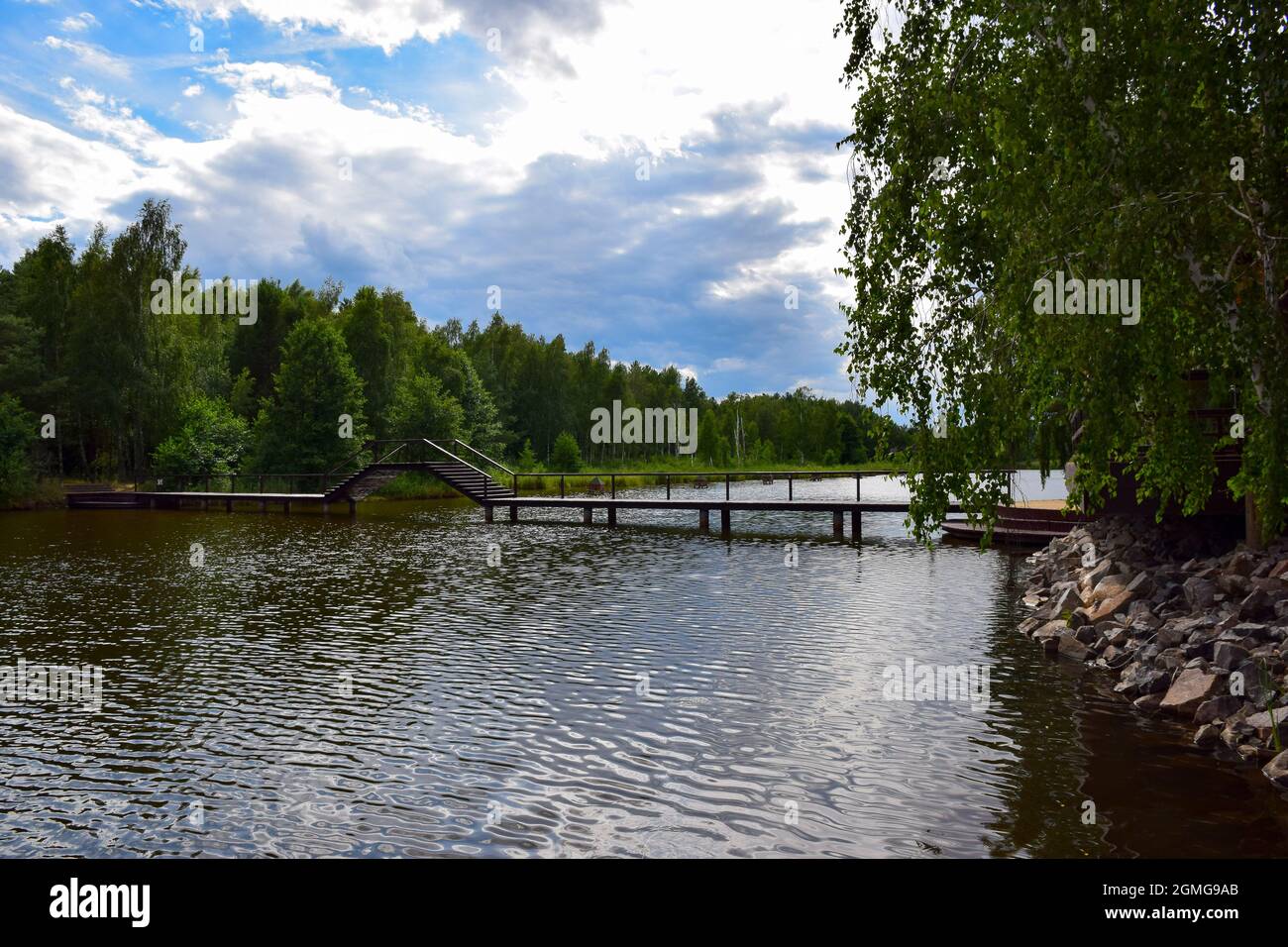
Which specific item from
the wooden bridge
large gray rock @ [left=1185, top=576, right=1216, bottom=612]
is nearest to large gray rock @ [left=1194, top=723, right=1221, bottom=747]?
large gray rock @ [left=1185, top=576, right=1216, bottom=612]

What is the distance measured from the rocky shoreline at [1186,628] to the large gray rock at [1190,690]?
11mm

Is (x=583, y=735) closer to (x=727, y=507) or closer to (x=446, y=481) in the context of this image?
(x=727, y=507)

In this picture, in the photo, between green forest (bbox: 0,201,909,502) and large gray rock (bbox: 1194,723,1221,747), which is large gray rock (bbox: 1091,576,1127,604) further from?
green forest (bbox: 0,201,909,502)

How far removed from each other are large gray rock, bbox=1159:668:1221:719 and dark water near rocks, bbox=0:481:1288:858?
16.4 inches

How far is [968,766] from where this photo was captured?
8344 mm

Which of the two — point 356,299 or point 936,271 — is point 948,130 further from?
point 356,299

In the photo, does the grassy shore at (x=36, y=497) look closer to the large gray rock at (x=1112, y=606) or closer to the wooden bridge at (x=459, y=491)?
the wooden bridge at (x=459, y=491)

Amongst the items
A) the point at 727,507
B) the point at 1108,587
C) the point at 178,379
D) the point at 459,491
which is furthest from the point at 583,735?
the point at 178,379

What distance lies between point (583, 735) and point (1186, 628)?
7.61 metres

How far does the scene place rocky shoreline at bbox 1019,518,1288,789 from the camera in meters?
8.81

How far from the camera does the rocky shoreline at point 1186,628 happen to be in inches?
347
